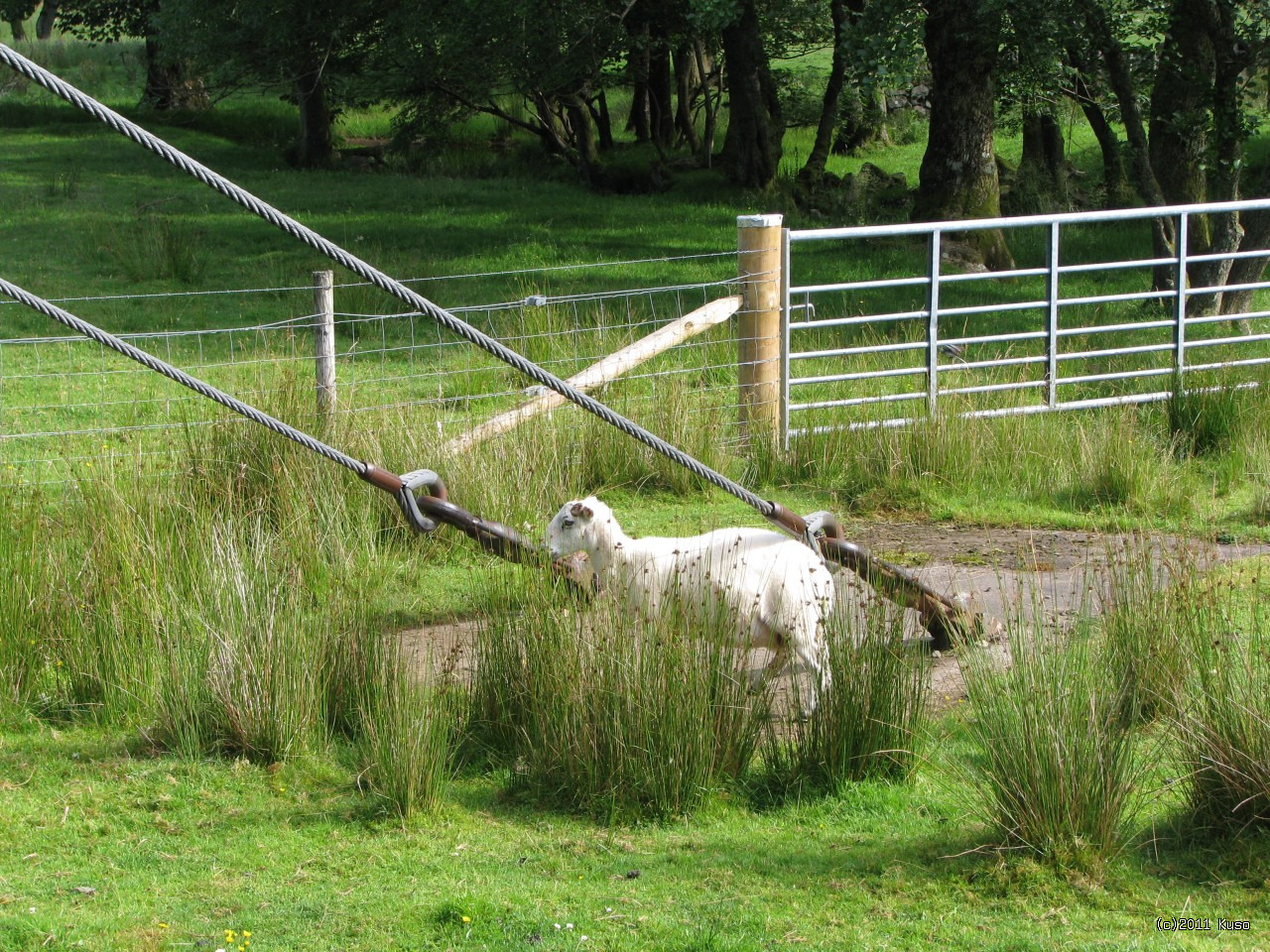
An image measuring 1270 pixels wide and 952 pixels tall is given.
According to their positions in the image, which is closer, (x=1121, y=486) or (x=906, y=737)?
(x=906, y=737)

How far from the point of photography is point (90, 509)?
620 centimetres

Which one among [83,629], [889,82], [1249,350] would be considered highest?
[889,82]

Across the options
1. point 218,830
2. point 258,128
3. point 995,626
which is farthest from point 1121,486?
point 258,128

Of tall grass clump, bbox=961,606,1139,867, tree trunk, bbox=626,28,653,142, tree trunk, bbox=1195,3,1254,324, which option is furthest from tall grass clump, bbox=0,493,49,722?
tree trunk, bbox=626,28,653,142

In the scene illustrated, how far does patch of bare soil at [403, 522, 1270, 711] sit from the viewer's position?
5.70m

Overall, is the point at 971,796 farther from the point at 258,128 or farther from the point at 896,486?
the point at 258,128

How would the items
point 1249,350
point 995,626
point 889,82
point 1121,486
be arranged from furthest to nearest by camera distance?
point 889,82 < point 1249,350 < point 1121,486 < point 995,626

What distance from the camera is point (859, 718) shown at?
4699mm

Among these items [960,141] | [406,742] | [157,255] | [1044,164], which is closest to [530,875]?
[406,742]

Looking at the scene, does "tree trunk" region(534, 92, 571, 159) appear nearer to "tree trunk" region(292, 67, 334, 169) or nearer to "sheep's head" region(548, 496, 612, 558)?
"tree trunk" region(292, 67, 334, 169)

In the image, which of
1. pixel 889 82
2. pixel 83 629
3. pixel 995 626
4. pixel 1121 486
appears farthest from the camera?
pixel 889 82

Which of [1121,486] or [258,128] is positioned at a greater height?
[258,128]

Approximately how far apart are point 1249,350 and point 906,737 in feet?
31.2

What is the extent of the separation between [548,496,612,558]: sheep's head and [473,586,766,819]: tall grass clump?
38.8 inches
